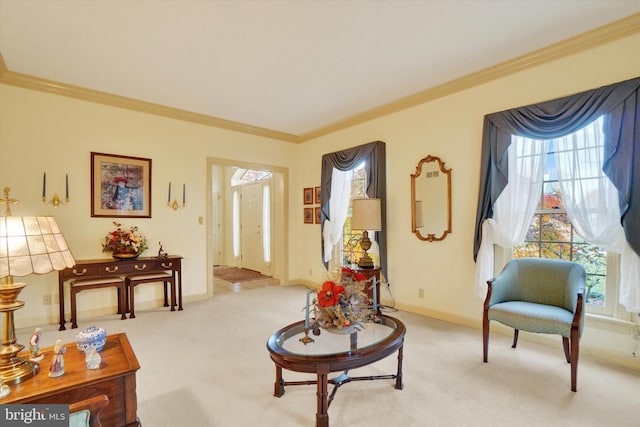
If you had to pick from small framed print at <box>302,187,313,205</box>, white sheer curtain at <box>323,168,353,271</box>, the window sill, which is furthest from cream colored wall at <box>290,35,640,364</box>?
small framed print at <box>302,187,313,205</box>

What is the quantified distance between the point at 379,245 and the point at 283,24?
9.58 ft

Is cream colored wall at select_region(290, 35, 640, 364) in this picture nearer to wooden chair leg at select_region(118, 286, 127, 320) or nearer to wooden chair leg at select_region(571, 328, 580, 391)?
wooden chair leg at select_region(571, 328, 580, 391)

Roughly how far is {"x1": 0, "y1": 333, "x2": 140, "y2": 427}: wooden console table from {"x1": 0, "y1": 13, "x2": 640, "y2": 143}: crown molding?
3550mm

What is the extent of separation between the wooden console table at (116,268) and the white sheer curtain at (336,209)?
7.50 feet

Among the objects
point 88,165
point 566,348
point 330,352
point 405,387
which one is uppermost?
point 88,165

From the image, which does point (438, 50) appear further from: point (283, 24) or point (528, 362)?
point (528, 362)

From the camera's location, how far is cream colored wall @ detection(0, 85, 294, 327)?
11.7 ft

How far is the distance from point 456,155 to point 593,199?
136 cm

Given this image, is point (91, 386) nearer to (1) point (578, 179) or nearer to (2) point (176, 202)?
(2) point (176, 202)

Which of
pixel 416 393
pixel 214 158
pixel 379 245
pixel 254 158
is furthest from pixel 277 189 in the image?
pixel 416 393

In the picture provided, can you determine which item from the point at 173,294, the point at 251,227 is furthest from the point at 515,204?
the point at 251,227

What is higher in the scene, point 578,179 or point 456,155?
point 456,155

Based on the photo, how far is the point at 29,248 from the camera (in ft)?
4.05

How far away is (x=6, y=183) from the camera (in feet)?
11.4
